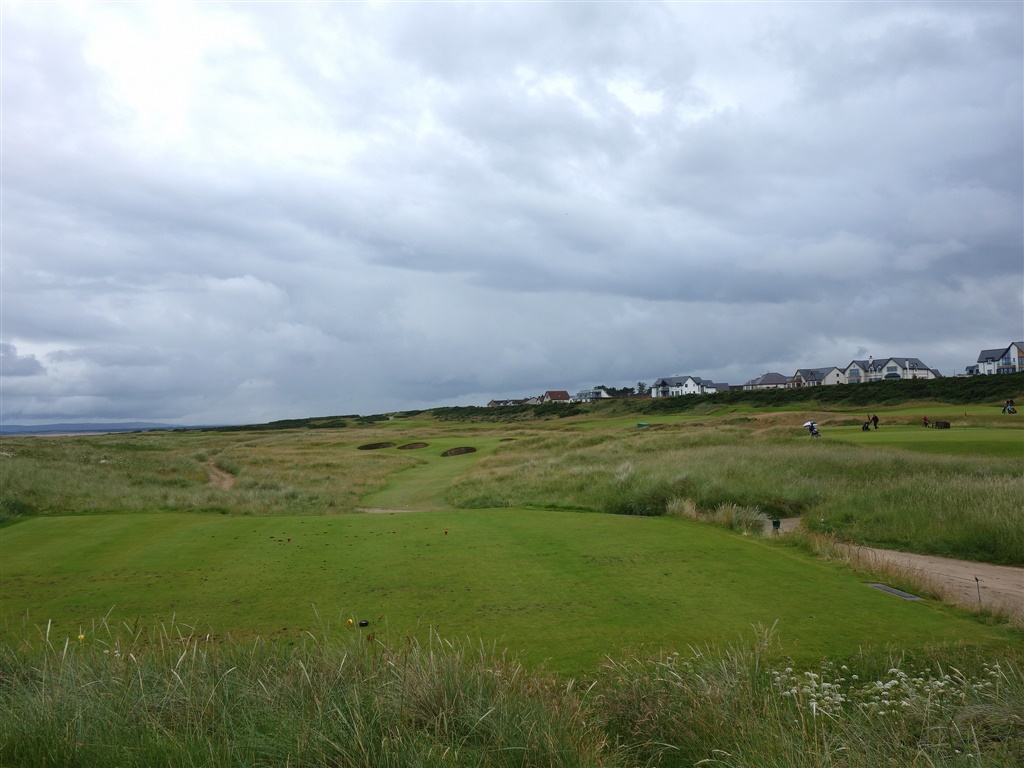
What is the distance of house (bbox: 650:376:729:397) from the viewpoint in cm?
15000

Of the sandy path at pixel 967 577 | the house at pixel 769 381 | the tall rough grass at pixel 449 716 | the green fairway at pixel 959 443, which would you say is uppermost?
the house at pixel 769 381

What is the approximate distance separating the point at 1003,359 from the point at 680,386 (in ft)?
203

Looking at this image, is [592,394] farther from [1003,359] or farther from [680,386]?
[1003,359]

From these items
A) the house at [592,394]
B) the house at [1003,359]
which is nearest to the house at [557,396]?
the house at [592,394]

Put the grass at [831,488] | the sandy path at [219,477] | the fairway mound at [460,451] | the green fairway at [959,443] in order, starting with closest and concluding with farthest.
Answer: the grass at [831,488]
the green fairway at [959,443]
the sandy path at [219,477]
the fairway mound at [460,451]

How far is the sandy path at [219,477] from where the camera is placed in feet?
94.1

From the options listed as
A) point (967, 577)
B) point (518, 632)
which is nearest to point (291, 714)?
point (518, 632)

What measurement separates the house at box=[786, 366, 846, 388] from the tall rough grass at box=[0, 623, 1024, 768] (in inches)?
5426

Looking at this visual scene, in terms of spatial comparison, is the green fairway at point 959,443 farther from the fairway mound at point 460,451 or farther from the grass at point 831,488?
the fairway mound at point 460,451

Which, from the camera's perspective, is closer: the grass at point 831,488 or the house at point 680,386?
the grass at point 831,488

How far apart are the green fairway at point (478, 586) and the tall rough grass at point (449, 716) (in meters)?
1.51

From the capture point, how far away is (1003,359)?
119312 millimetres

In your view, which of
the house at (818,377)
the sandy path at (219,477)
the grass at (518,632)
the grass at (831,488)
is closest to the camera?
the grass at (518,632)

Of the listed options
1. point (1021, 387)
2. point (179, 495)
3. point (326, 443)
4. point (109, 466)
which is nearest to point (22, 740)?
point (179, 495)
